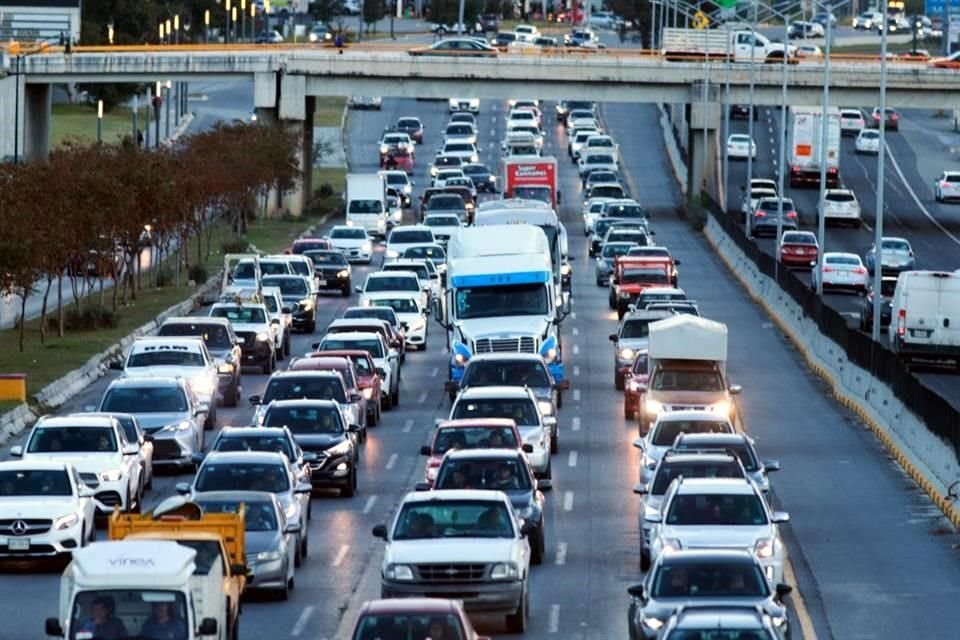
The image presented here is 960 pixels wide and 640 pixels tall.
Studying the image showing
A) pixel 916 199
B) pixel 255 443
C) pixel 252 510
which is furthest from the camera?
A: pixel 916 199

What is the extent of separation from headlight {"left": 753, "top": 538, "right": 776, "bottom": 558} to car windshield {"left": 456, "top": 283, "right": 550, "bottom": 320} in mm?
23056

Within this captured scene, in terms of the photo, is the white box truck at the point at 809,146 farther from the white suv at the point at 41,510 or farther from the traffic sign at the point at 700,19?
the white suv at the point at 41,510

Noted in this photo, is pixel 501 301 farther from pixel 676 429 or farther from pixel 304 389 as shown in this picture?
pixel 676 429

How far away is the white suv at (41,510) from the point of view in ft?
102

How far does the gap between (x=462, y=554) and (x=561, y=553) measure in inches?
276

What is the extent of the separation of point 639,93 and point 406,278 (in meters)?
47.4

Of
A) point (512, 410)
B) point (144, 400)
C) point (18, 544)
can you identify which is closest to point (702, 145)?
point (144, 400)

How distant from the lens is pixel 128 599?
72.8 feet

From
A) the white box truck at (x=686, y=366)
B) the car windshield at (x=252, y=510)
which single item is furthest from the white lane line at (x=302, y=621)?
the white box truck at (x=686, y=366)

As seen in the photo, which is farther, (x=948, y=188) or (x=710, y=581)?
(x=948, y=188)

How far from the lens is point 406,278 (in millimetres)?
64188

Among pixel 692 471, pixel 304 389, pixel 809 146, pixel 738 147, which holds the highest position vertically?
pixel 809 146

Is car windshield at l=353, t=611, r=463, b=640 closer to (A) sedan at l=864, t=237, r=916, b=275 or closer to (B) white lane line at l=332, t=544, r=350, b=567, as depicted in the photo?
(B) white lane line at l=332, t=544, r=350, b=567

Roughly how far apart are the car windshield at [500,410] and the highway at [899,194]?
629 inches
